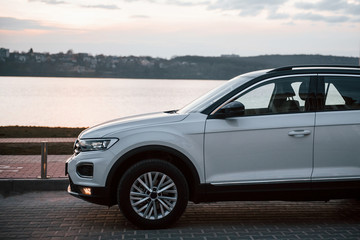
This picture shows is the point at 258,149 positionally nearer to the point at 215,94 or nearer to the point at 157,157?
the point at 215,94

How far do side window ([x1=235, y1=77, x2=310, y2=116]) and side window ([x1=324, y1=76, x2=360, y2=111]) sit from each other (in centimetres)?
27

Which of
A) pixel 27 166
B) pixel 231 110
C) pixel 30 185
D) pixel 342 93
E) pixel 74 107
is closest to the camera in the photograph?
pixel 231 110

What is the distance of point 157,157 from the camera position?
20.2 ft

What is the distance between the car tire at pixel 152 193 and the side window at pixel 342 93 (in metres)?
1.98

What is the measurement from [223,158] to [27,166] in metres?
5.75

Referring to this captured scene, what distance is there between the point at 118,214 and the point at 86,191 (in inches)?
38.1

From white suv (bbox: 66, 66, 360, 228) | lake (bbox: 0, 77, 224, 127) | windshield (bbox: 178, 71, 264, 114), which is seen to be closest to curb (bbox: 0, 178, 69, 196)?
white suv (bbox: 66, 66, 360, 228)

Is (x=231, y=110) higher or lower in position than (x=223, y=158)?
higher

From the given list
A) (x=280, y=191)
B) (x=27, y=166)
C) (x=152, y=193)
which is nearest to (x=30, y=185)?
(x=27, y=166)

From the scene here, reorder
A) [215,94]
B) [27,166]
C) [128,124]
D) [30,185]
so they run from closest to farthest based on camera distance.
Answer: [128,124] → [215,94] → [30,185] → [27,166]

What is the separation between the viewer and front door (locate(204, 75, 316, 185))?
5906 millimetres

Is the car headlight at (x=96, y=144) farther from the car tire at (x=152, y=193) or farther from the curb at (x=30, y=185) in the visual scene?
the curb at (x=30, y=185)

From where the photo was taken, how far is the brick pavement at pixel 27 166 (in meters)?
9.30

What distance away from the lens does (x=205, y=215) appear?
682 cm
